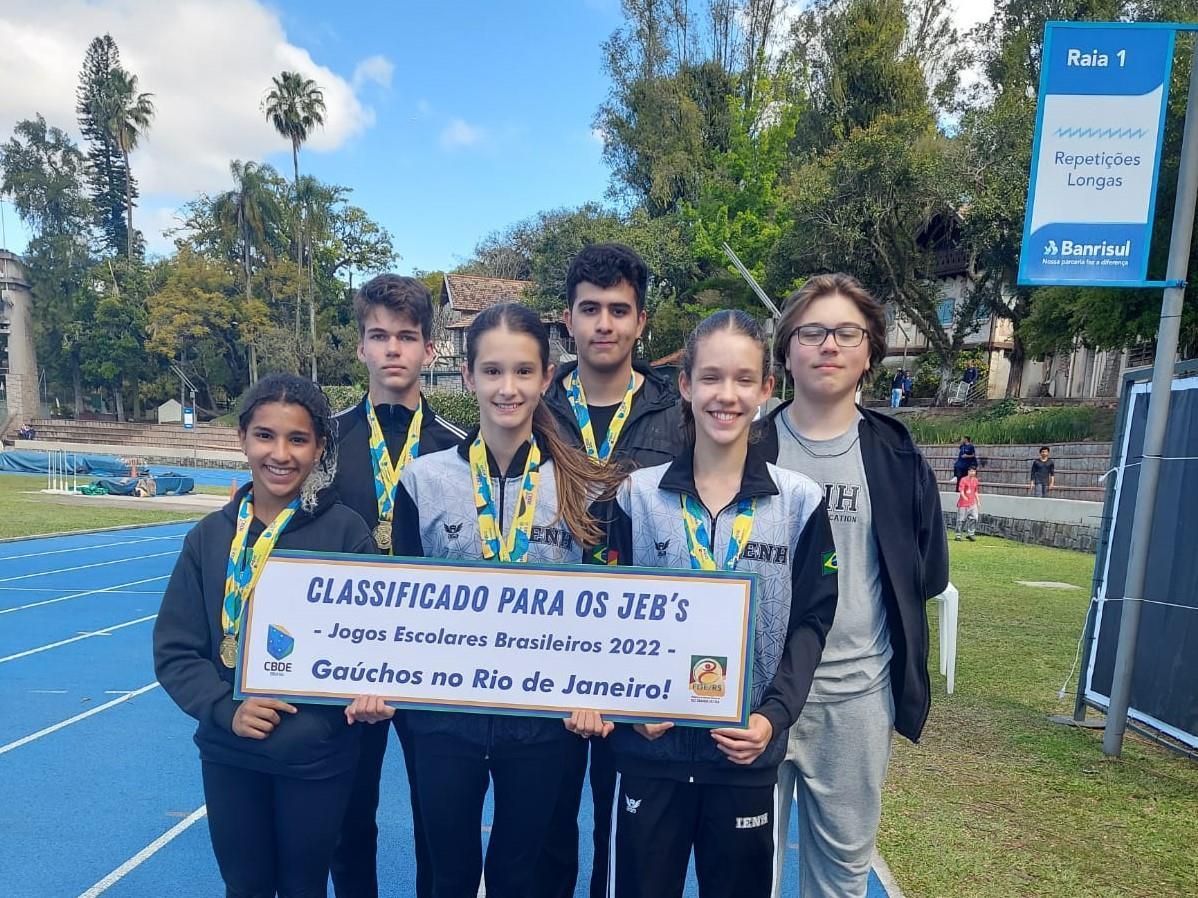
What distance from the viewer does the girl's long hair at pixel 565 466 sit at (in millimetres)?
2295

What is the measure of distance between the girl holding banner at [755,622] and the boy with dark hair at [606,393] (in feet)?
1.35

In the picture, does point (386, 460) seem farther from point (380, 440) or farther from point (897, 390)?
point (897, 390)

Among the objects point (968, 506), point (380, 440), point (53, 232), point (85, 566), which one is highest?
point (53, 232)

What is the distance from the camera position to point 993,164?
22094mm

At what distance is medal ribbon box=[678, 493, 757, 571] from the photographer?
2.13m

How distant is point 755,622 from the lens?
2076 millimetres

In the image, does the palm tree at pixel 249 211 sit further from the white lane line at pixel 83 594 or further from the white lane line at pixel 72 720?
the white lane line at pixel 72 720

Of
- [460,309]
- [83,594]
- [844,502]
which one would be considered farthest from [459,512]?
[460,309]

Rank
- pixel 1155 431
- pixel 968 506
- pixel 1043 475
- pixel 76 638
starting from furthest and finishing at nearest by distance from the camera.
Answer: pixel 1043 475
pixel 968 506
pixel 76 638
pixel 1155 431

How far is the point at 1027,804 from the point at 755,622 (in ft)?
10.2

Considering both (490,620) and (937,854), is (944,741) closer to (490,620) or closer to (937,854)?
(937,854)

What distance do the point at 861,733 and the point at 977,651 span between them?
226 inches

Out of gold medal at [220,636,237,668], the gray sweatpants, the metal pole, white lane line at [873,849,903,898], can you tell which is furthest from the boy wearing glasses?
the metal pole

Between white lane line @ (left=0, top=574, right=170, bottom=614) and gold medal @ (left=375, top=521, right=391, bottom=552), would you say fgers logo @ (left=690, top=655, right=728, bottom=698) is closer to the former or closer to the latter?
gold medal @ (left=375, top=521, right=391, bottom=552)
